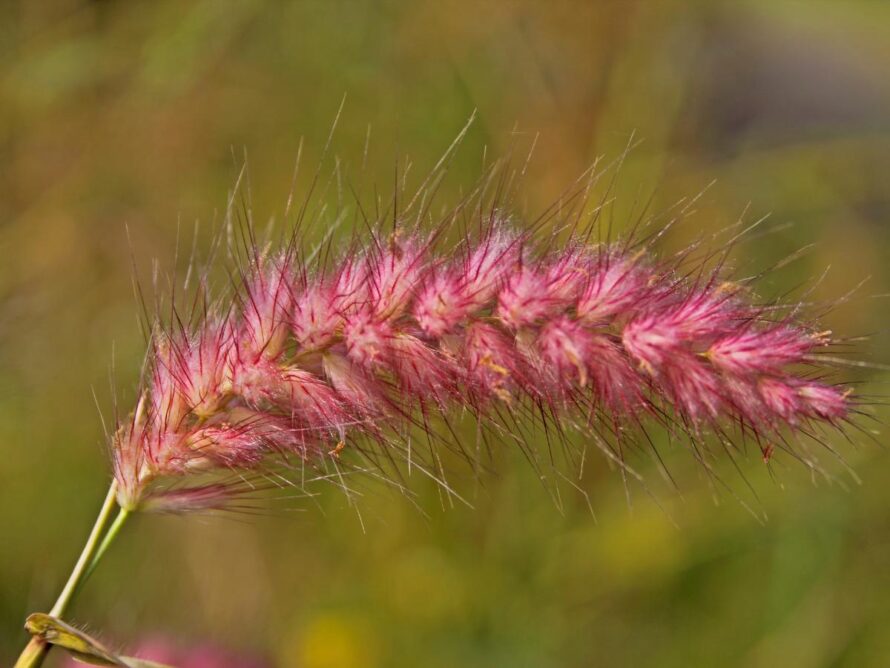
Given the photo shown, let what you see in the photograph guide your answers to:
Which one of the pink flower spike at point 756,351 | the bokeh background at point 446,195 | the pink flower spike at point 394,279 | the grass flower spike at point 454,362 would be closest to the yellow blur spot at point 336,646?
the bokeh background at point 446,195

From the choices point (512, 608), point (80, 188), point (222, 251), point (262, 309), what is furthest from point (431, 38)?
point (262, 309)

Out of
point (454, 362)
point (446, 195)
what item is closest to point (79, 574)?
point (454, 362)

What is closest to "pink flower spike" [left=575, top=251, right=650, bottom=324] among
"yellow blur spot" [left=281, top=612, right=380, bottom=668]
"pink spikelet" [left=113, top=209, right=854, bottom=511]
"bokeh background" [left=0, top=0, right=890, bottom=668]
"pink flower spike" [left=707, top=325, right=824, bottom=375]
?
"pink spikelet" [left=113, top=209, right=854, bottom=511]

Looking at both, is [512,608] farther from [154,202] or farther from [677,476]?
[154,202]

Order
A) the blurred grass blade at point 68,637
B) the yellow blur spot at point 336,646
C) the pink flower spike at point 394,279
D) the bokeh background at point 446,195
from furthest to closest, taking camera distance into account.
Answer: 1. the bokeh background at point 446,195
2. the yellow blur spot at point 336,646
3. the pink flower spike at point 394,279
4. the blurred grass blade at point 68,637

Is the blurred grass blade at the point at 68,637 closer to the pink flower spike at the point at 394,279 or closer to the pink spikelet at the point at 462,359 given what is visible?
the pink spikelet at the point at 462,359

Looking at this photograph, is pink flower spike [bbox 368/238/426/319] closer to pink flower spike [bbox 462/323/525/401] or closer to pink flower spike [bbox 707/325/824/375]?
pink flower spike [bbox 462/323/525/401]
